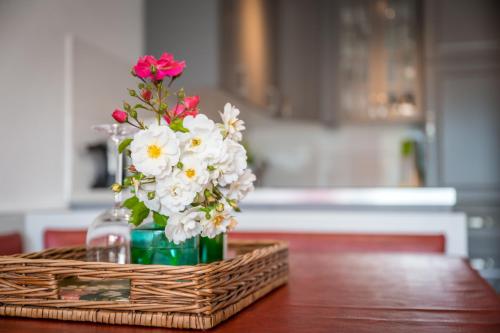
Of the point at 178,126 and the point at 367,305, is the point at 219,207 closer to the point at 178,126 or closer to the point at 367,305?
the point at 178,126

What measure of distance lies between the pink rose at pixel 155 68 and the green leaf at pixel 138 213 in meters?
0.18

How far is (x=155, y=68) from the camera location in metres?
0.84

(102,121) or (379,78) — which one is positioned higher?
(379,78)

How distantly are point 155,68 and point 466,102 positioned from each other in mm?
3436

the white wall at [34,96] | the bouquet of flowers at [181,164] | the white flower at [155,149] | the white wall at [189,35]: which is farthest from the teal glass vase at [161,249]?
the white wall at [189,35]

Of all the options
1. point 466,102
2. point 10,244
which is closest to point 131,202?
point 10,244

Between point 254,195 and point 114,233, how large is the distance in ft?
5.21

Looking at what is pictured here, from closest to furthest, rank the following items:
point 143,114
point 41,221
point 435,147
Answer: point 41,221 → point 143,114 → point 435,147

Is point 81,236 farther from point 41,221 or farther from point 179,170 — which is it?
point 179,170

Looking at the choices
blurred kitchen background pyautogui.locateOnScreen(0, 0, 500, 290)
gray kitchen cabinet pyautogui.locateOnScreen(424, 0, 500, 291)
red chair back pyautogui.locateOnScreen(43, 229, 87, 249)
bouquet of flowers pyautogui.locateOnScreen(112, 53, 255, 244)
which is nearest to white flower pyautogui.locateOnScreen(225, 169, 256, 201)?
bouquet of flowers pyautogui.locateOnScreen(112, 53, 255, 244)

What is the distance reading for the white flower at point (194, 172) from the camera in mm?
781

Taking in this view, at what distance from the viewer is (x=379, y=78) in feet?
14.3

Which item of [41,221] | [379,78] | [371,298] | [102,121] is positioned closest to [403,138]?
[379,78]

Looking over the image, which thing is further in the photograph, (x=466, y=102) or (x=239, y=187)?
(x=466, y=102)
